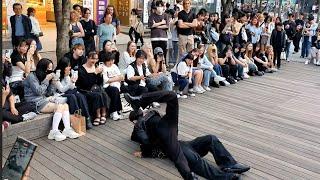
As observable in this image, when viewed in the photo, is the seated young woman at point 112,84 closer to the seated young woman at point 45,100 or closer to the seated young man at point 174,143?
the seated young woman at point 45,100

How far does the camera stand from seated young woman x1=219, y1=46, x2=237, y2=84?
31.8 ft

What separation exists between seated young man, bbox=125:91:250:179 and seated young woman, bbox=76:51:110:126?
139 cm

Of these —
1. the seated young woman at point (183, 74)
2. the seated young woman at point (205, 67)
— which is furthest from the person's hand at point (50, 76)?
the seated young woman at point (205, 67)

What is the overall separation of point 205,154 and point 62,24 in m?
4.31

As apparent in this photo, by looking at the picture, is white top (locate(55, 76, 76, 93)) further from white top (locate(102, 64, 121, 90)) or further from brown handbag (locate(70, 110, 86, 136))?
white top (locate(102, 64, 121, 90))

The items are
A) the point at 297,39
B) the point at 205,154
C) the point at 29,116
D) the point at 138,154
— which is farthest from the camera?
the point at 297,39

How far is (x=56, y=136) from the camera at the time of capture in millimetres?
5539

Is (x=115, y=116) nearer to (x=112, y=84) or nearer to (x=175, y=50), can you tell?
(x=112, y=84)

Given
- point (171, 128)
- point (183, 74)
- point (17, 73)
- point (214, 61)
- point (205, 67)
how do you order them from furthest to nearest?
point (214, 61) < point (205, 67) < point (183, 74) < point (17, 73) < point (171, 128)

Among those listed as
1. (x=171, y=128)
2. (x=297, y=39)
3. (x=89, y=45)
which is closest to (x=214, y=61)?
(x=89, y=45)

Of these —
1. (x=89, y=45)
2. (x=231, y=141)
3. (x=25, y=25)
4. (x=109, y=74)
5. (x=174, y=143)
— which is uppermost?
(x=25, y=25)

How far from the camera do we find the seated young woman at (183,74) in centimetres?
804

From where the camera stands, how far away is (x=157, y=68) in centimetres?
778

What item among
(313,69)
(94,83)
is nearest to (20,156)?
(94,83)
